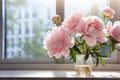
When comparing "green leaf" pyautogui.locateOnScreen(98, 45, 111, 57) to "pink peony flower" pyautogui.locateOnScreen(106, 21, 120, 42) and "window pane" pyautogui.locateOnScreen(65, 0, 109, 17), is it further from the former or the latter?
"window pane" pyautogui.locateOnScreen(65, 0, 109, 17)

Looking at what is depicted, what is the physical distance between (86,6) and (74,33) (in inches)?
26.9

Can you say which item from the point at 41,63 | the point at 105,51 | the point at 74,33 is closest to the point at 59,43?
the point at 74,33

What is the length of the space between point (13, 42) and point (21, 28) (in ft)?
0.37

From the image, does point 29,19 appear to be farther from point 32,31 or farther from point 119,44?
point 119,44

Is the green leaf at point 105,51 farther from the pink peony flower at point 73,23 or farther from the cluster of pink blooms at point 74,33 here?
the pink peony flower at point 73,23

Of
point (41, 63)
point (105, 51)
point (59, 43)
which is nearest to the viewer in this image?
point (59, 43)

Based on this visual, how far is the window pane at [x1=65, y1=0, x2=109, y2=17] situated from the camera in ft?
6.38

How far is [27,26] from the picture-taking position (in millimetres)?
1961

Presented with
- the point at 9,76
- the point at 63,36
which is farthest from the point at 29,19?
the point at 63,36

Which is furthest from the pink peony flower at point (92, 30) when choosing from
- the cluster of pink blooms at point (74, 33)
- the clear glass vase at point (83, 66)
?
the clear glass vase at point (83, 66)

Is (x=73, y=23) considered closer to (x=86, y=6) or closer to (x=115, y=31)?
(x=115, y=31)

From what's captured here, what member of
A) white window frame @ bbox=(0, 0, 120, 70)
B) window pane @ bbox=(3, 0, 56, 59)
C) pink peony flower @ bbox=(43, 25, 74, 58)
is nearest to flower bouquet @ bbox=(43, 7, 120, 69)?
pink peony flower @ bbox=(43, 25, 74, 58)

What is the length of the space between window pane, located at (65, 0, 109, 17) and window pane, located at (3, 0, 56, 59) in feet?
0.33

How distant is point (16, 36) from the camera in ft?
6.40
